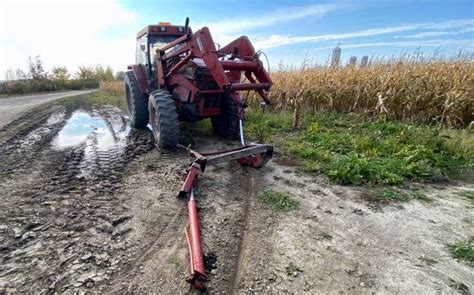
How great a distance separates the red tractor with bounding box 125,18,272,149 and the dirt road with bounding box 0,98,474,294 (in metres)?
1.20

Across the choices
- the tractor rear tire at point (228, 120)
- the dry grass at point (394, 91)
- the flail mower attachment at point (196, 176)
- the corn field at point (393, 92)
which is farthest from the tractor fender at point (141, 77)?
the dry grass at point (394, 91)

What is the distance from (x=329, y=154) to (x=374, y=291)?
3212mm

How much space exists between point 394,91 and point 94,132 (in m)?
7.38

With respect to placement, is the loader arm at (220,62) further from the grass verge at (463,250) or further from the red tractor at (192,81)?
the grass verge at (463,250)

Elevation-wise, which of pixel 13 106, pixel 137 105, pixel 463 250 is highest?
pixel 13 106

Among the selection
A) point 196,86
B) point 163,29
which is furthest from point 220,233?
point 163,29

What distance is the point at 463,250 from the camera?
253 cm

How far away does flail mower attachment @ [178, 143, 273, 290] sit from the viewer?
2080 millimetres

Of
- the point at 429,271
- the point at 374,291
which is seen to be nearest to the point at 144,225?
the point at 374,291

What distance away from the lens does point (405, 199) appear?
3.58 meters

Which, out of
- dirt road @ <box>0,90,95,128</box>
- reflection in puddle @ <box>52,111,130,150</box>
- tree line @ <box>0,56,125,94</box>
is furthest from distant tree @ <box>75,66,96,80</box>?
reflection in puddle @ <box>52,111,130,150</box>

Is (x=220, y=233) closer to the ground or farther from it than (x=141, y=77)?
closer to the ground

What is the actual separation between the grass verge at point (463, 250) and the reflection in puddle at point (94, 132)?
5464mm

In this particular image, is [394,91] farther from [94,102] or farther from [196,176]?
[94,102]
